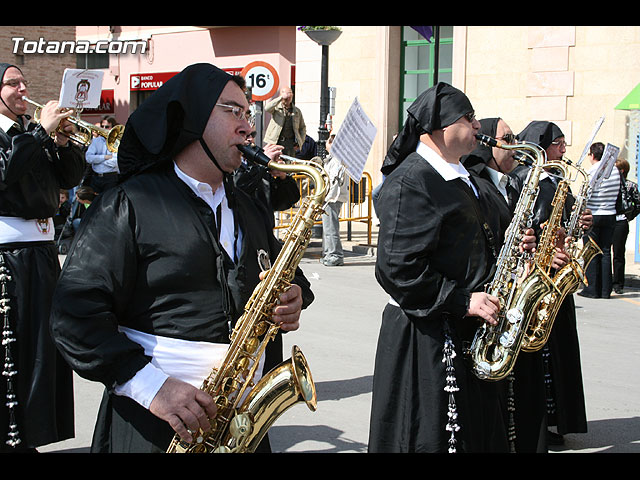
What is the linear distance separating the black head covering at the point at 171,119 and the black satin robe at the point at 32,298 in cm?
181

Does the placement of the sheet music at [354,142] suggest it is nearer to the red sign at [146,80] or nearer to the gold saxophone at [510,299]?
the gold saxophone at [510,299]

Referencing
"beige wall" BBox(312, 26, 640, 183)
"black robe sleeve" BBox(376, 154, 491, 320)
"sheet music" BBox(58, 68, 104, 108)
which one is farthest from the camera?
"beige wall" BBox(312, 26, 640, 183)

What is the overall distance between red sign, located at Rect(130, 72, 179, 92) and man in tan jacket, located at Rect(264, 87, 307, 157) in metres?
14.5

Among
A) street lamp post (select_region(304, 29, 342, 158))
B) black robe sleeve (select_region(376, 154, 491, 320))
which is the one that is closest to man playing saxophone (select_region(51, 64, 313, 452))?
black robe sleeve (select_region(376, 154, 491, 320))

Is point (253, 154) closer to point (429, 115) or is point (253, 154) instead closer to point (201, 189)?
point (201, 189)

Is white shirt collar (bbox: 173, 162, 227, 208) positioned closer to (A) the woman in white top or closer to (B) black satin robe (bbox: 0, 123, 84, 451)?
(B) black satin robe (bbox: 0, 123, 84, 451)

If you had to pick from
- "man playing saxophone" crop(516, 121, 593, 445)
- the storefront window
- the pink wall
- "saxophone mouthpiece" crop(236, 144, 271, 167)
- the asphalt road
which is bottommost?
the asphalt road

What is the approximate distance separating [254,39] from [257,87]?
1296cm

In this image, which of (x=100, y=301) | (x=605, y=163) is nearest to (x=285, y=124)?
(x=605, y=163)

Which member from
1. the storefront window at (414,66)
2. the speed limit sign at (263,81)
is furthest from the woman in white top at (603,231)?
the storefront window at (414,66)

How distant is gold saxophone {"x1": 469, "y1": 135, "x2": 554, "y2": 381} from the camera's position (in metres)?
3.66

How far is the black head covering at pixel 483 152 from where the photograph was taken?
4.79 meters
